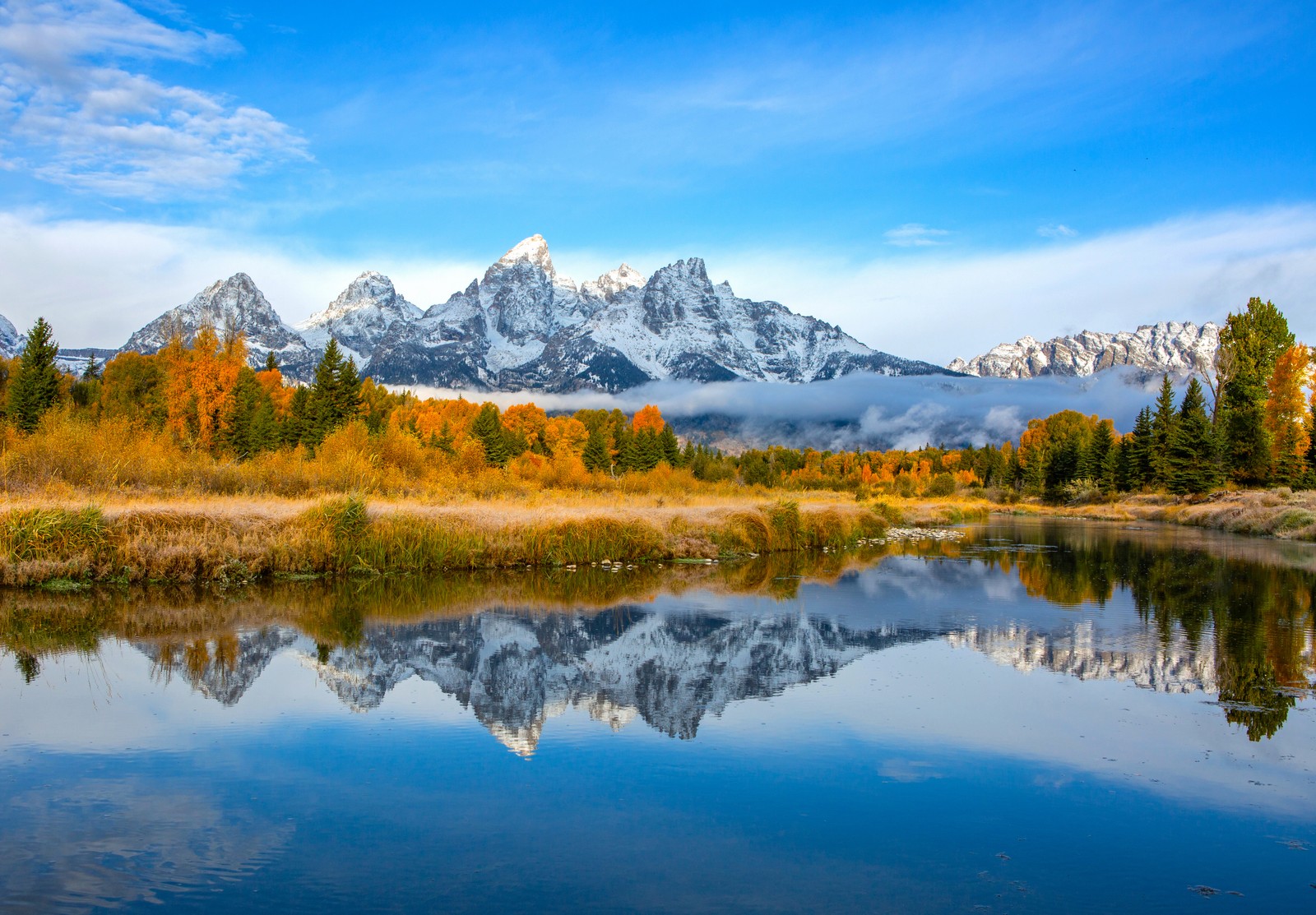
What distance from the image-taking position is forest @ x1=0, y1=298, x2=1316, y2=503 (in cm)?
2419

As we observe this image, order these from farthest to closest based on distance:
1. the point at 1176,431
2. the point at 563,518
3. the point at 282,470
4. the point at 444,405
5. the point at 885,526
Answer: the point at 444,405 → the point at 1176,431 → the point at 885,526 → the point at 282,470 → the point at 563,518

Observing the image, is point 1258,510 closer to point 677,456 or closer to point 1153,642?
point 1153,642

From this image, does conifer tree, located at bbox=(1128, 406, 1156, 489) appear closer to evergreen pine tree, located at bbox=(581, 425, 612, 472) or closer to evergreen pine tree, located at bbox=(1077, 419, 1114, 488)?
evergreen pine tree, located at bbox=(1077, 419, 1114, 488)

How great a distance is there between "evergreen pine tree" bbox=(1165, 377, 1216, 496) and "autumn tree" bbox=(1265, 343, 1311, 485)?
11.0ft

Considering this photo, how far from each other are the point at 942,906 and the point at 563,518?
59.2 ft

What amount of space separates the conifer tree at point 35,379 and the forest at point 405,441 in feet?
0.38

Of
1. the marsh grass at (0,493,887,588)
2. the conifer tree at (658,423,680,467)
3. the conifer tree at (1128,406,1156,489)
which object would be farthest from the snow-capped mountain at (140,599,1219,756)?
the conifer tree at (658,423,680,467)

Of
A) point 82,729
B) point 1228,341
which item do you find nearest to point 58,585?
point 82,729

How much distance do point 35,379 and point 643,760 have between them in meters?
62.6

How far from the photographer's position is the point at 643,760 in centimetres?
731

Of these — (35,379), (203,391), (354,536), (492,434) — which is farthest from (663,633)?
(492,434)

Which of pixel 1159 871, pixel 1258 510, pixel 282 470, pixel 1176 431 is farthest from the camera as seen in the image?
pixel 1176 431

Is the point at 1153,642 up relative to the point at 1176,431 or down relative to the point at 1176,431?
down

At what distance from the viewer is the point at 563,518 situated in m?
22.3
